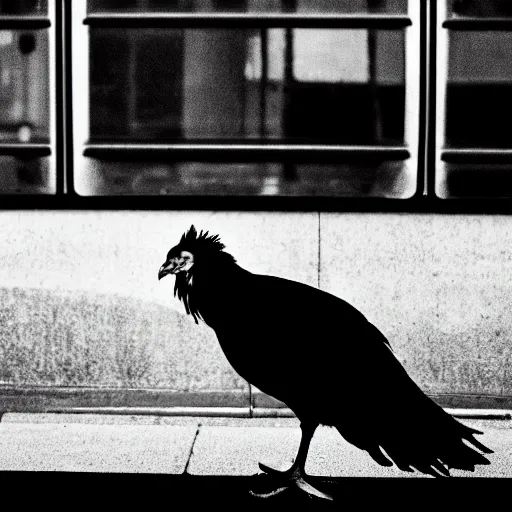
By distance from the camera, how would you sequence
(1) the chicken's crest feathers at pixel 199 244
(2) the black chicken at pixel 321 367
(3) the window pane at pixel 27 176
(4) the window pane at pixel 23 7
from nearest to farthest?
(2) the black chicken at pixel 321 367, (1) the chicken's crest feathers at pixel 199 244, (4) the window pane at pixel 23 7, (3) the window pane at pixel 27 176

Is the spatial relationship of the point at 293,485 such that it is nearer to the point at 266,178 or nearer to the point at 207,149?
the point at 266,178

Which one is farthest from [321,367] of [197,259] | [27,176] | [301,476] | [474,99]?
[27,176]

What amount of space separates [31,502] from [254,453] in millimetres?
1326

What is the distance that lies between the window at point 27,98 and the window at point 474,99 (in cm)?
240

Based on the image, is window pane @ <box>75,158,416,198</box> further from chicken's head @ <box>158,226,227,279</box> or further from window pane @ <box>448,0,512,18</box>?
chicken's head @ <box>158,226,227,279</box>

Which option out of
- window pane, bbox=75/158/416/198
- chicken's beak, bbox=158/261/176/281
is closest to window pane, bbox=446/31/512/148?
window pane, bbox=75/158/416/198

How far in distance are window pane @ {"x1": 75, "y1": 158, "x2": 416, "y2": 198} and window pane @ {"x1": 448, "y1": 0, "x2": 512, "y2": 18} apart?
0.98 meters

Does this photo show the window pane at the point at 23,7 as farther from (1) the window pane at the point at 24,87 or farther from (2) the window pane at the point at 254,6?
(2) the window pane at the point at 254,6

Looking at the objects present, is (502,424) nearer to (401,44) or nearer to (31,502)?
(401,44)

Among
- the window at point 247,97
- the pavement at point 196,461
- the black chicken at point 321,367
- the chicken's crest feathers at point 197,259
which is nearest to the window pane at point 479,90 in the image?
the window at point 247,97

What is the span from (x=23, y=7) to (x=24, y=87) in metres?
0.48

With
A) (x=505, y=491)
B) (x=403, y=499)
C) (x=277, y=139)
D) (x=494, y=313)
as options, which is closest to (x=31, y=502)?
(x=403, y=499)

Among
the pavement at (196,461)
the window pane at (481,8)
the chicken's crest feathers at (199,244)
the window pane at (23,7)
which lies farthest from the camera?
the window pane at (23,7)

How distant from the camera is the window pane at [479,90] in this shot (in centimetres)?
530
